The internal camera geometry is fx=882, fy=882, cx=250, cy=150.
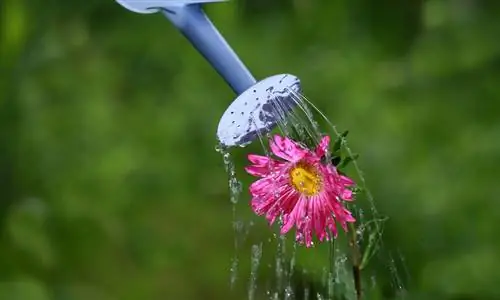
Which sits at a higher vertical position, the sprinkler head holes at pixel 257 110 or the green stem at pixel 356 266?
the sprinkler head holes at pixel 257 110

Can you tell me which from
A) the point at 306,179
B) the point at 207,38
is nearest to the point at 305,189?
the point at 306,179

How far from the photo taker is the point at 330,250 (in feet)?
3.59

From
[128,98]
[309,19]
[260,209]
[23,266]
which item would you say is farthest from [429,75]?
[23,266]

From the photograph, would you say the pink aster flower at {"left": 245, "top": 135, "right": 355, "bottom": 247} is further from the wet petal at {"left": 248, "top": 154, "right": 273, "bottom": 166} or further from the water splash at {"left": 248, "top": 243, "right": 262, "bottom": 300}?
the water splash at {"left": 248, "top": 243, "right": 262, "bottom": 300}

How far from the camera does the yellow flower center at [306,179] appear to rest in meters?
1.03

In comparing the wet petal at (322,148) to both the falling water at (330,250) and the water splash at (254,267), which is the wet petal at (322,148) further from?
the water splash at (254,267)

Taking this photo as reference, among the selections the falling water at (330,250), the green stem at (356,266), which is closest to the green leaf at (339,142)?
the falling water at (330,250)

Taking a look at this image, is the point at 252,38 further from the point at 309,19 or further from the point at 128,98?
the point at 128,98

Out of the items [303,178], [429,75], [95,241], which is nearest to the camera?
[303,178]

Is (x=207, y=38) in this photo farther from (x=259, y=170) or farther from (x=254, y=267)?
(x=254, y=267)

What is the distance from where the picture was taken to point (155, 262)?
1.24 metres

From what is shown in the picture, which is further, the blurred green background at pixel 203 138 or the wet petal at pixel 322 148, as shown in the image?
the blurred green background at pixel 203 138

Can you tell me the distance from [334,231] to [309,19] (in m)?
0.30

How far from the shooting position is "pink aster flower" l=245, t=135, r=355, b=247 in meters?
1.02
